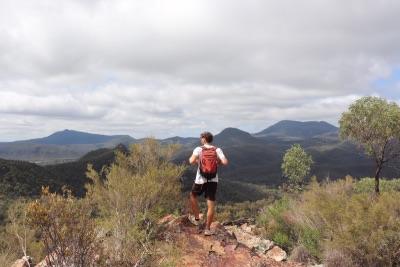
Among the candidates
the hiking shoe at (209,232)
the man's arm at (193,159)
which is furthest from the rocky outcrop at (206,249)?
the man's arm at (193,159)

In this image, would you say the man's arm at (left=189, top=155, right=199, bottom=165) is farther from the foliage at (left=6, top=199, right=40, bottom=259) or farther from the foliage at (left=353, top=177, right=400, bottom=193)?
the foliage at (left=353, top=177, right=400, bottom=193)

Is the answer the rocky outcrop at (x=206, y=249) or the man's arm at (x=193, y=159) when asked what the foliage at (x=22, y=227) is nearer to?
the rocky outcrop at (x=206, y=249)

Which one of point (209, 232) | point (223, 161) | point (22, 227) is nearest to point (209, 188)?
point (223, 161)

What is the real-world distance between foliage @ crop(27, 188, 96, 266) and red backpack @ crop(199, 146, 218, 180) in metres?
3.34

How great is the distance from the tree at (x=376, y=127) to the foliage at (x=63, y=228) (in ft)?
72.6

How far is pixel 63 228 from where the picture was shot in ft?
16.3

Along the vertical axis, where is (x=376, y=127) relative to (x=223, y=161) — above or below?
above

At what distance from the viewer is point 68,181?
99375mm

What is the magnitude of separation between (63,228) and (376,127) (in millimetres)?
23908

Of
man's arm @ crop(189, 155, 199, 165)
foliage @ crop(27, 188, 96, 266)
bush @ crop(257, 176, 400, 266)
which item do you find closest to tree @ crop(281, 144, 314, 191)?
bush @ crop(257, 176, 400, 266)

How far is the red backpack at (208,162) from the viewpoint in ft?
26.0

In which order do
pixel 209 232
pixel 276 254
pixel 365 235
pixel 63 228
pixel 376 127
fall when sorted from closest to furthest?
pixel 63 228, pixel 365 235, pixel 209 232, pixel 276 254, pixel 376 127

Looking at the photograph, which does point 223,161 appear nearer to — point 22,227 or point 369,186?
point 22,227

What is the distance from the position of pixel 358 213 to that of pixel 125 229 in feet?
20.9
